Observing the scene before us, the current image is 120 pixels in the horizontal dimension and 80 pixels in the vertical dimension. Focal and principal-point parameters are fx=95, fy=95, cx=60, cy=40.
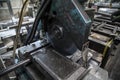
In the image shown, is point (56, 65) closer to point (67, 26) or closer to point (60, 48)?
point (60, 48)

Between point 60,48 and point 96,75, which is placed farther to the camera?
point 60,48

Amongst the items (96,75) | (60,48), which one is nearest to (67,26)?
(60,48)

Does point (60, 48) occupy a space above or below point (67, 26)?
below

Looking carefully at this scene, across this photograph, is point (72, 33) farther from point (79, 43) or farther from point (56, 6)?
point (56, 6)

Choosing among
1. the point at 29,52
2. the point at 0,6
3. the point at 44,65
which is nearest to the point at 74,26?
the point at 44,65

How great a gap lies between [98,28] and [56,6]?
1.47 meters

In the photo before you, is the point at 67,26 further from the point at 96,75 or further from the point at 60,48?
the point at 96,75

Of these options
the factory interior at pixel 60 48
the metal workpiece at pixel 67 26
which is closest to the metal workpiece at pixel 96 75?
the factory interior at pixel 60 48

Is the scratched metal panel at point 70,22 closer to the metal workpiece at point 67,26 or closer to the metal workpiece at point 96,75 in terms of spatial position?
the metal workpiece at point 67,26

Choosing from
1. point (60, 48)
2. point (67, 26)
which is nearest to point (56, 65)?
point (60, 48)

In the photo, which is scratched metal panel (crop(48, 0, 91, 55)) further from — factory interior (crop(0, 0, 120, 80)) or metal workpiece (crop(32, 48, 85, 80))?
metal workpiece (crop(32, 48, 85, 80))

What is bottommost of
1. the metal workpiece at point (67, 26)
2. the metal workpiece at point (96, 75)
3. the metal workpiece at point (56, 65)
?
the metal workpiece at point (96, 75)

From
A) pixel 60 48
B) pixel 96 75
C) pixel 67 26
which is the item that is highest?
pixel 67 26

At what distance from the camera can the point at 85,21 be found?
23.8 inches
